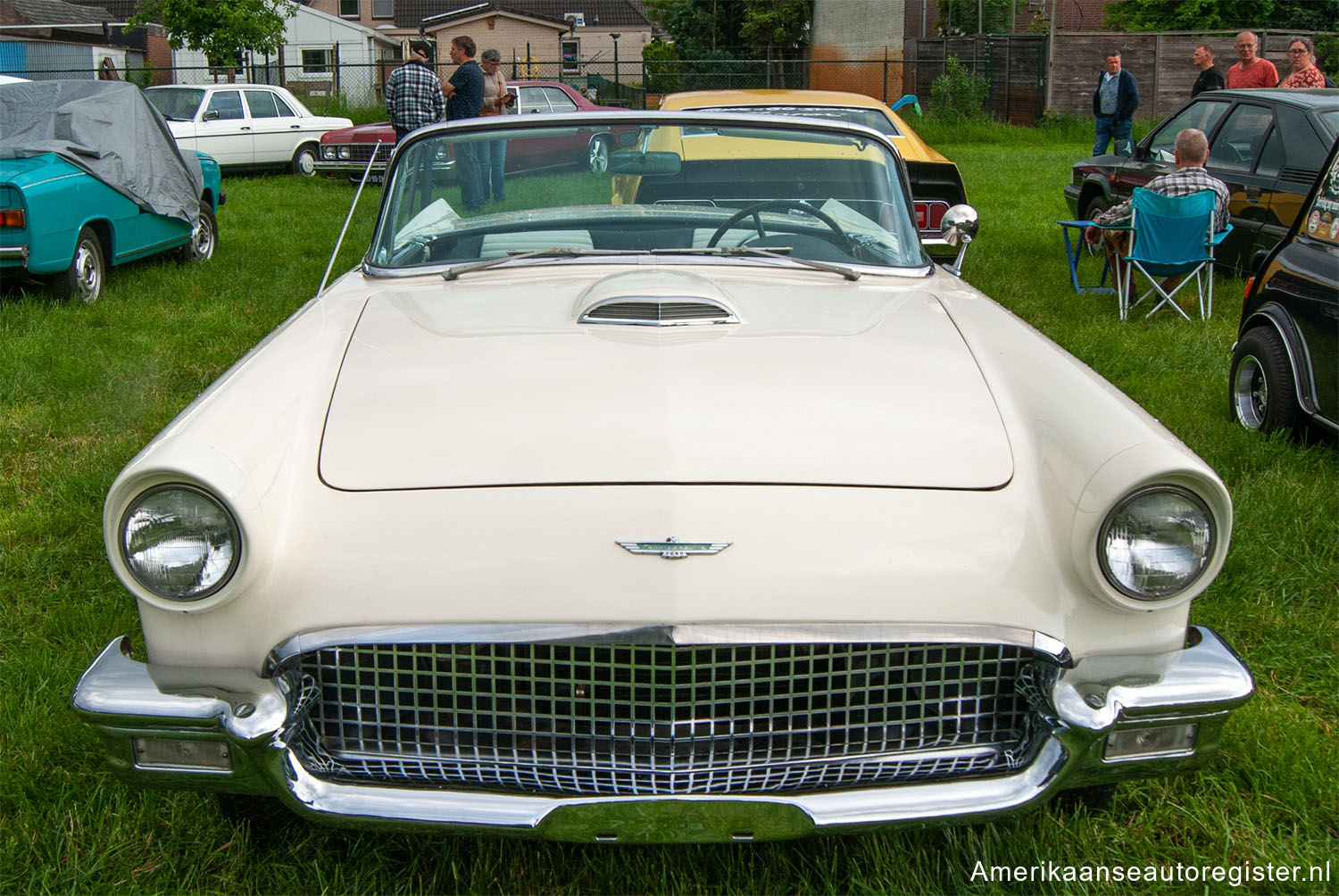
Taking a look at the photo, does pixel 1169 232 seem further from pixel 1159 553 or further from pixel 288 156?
pixel 288 156

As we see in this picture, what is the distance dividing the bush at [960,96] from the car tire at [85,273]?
18.7m

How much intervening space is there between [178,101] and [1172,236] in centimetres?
1278

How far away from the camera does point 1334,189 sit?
4488 millimetres

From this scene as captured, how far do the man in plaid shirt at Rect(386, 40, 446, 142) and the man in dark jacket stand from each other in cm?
710

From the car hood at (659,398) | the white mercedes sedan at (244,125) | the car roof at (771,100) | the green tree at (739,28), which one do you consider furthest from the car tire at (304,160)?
the green tree at (739,28)

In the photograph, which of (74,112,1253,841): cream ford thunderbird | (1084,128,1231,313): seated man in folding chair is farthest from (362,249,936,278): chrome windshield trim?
(1084,128,1231,313): seated man in folding chair

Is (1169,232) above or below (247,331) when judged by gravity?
above

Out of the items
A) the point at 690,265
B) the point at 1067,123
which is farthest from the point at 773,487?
the point at 1067,123

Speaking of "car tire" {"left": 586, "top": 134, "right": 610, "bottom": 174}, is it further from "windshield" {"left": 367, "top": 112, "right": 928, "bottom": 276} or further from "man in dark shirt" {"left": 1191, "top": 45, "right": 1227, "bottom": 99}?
"man in dark shirt" {"left": 1191, "top": 45, "right": 1227, "bottom": 99}

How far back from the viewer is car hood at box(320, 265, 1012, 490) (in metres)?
2.04

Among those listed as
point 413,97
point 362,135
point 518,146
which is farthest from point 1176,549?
point 362,135

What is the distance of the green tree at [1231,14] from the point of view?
31.1 metres

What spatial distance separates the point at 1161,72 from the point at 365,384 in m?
23.0

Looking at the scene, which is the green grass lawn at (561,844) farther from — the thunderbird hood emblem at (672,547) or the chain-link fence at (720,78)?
the chain-link fence at (720,78)
